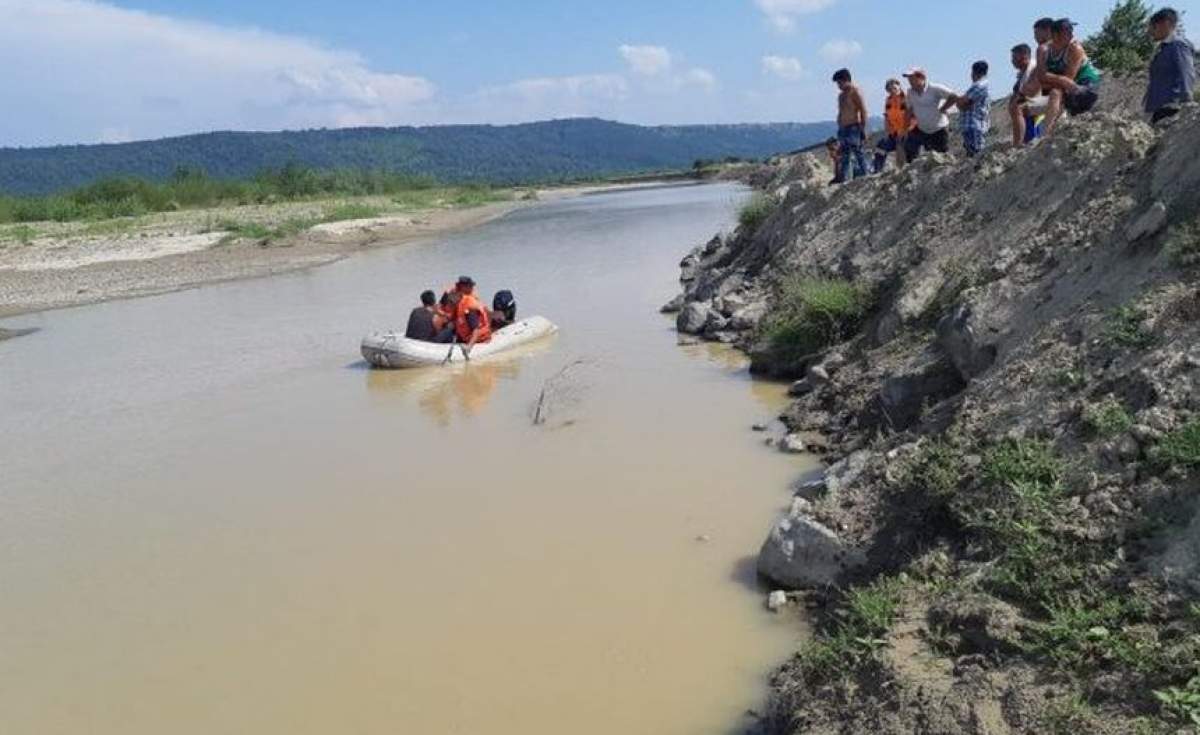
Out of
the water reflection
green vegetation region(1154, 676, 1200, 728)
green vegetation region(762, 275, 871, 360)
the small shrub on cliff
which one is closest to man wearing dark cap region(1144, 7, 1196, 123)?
green vegetation region(762, 275, 871, 360)

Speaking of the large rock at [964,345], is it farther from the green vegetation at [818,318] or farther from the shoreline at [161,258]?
the shoreline at [161,258]

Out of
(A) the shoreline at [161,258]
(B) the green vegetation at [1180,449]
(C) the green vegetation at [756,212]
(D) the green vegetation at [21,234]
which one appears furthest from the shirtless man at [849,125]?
(D) the green vegetation at [21,234]

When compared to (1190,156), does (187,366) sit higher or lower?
lower

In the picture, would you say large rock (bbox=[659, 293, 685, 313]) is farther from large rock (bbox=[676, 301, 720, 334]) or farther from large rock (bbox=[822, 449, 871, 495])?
large rock (bbox=[822, 449, 871, 495])

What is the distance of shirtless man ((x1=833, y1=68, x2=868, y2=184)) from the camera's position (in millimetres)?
14234

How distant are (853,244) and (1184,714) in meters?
10.1

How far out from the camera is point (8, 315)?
2206 centimetres

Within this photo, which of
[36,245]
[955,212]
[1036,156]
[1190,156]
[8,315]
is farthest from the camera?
[36,245]

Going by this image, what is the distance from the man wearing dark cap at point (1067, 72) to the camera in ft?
34.6

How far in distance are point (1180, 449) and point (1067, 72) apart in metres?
7.48

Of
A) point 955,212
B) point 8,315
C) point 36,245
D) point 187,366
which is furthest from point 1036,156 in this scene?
point 36,245

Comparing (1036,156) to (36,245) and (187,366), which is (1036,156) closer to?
(187,366)

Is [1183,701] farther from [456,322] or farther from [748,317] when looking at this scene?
[456,322]

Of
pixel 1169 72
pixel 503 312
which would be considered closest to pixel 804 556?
pixel 1169 72
